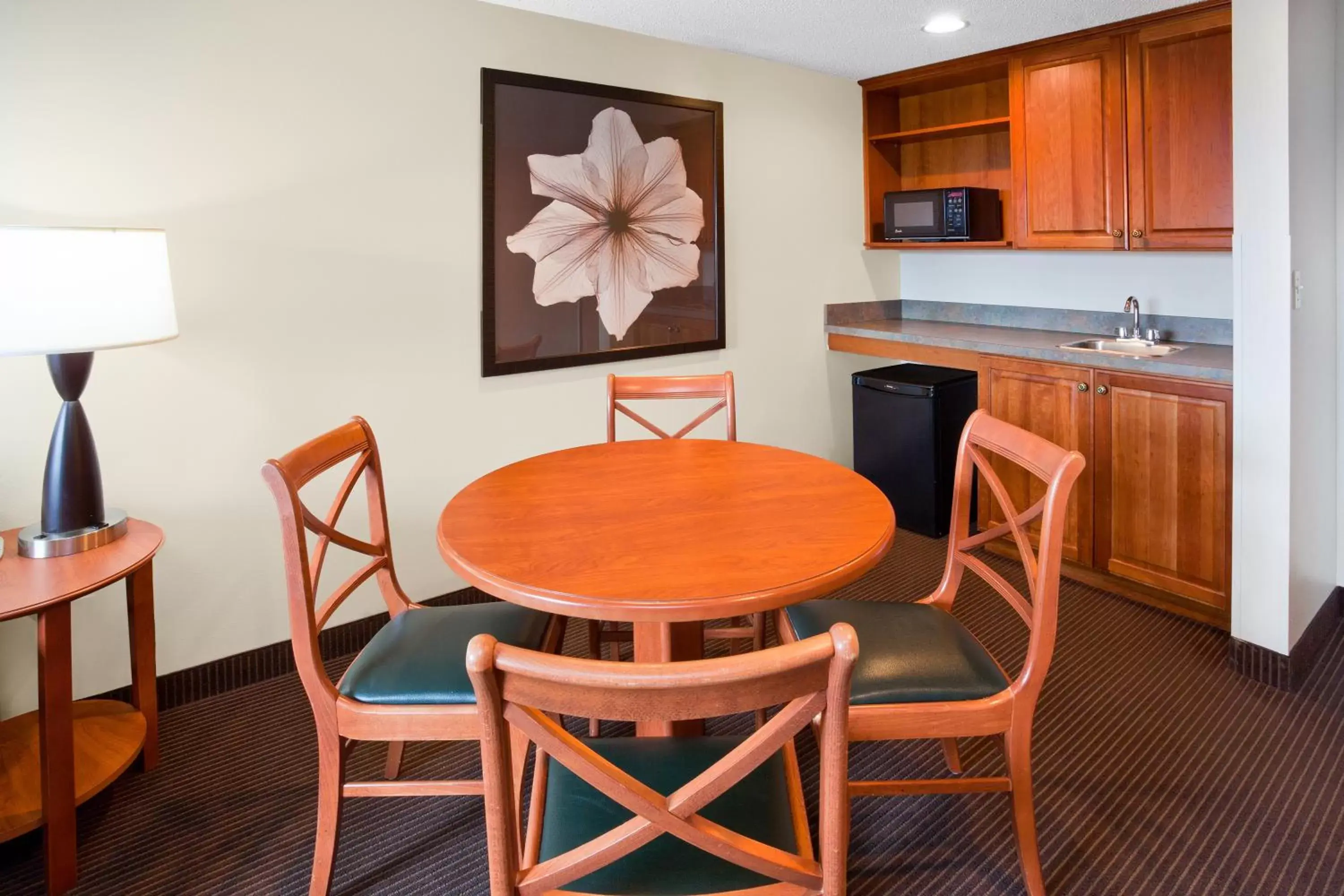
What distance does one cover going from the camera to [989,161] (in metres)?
4.11

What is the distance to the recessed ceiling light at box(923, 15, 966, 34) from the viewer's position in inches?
127

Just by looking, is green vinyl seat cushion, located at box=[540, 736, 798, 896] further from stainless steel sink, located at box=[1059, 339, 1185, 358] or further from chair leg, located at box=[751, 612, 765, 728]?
stainless steel sink, located at box=[1059, 339, 1185, 358]

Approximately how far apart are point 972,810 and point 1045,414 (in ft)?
5.97

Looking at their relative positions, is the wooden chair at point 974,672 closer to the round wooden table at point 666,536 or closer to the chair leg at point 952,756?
the round wooden table at point 666,536

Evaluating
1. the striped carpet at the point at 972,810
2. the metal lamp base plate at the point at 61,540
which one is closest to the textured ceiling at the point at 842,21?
the metal lamp base plate at the point at 61,540

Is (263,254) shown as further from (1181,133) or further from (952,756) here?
(1181,133)

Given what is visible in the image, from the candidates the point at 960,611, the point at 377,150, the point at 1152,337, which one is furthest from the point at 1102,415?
the point at 377,150

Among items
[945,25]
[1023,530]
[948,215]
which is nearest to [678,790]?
[1023,530]

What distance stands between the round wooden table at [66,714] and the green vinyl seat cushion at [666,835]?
1116mm

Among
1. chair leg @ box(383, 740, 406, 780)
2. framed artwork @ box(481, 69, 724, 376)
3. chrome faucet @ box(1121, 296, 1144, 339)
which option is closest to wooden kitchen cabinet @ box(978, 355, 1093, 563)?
chrome faucet @ box(1121, 296, 1144, 339)

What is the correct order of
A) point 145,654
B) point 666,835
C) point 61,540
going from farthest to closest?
point 145,654, point 61,540, point 666,835

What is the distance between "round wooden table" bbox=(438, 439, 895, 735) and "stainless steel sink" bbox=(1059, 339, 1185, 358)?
1.75 m

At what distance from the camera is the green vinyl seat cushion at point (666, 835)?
1171mm

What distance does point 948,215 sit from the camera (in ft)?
13.0
